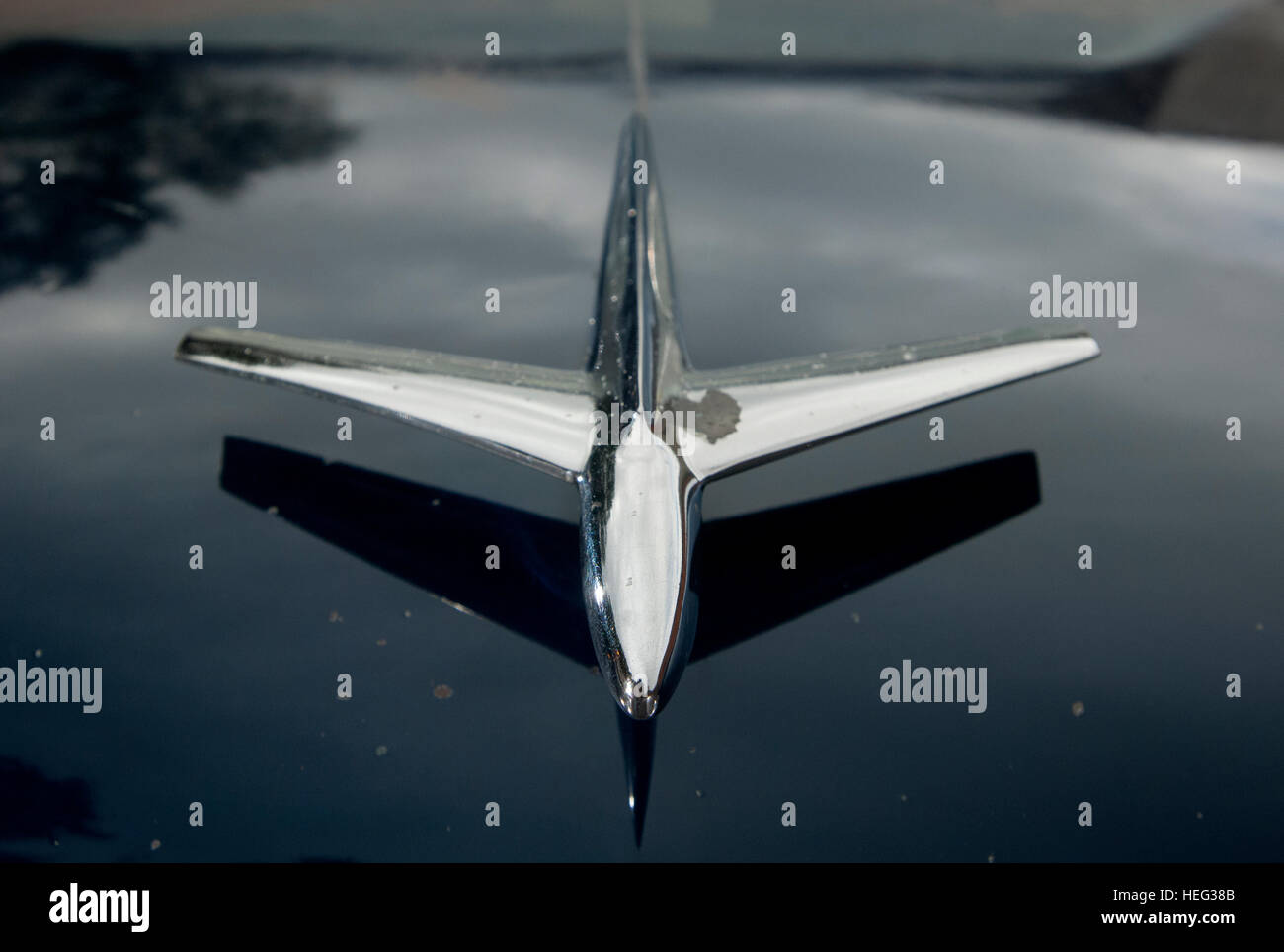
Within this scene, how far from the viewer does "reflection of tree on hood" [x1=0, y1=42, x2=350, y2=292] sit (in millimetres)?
1527

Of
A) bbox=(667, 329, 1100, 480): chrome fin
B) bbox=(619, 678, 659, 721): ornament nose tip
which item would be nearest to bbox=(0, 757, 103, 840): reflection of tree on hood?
bbox=(619, 678, 659, 721): ornament nose tip

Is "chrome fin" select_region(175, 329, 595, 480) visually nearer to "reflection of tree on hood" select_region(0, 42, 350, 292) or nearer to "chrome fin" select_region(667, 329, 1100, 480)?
"chrome fin" select_region(667, 329, 1100, 480)

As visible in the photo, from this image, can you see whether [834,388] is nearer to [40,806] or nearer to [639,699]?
[639,699]

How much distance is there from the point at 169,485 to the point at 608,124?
3.91ft

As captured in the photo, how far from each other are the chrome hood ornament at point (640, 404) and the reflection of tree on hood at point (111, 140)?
480 mm

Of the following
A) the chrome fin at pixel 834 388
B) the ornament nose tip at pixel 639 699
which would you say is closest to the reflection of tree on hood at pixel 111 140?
the chrome fin at pixel 834 388

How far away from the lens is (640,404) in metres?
1.01

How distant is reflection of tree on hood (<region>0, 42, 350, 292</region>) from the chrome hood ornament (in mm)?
480

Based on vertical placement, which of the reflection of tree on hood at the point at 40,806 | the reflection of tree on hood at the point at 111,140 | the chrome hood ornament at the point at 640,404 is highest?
the reflection of tree on hood at the point at 111,140

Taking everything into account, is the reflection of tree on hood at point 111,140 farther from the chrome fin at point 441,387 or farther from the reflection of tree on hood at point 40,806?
the reflection of tree on hood at point 40,806

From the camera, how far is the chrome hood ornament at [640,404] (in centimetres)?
82
